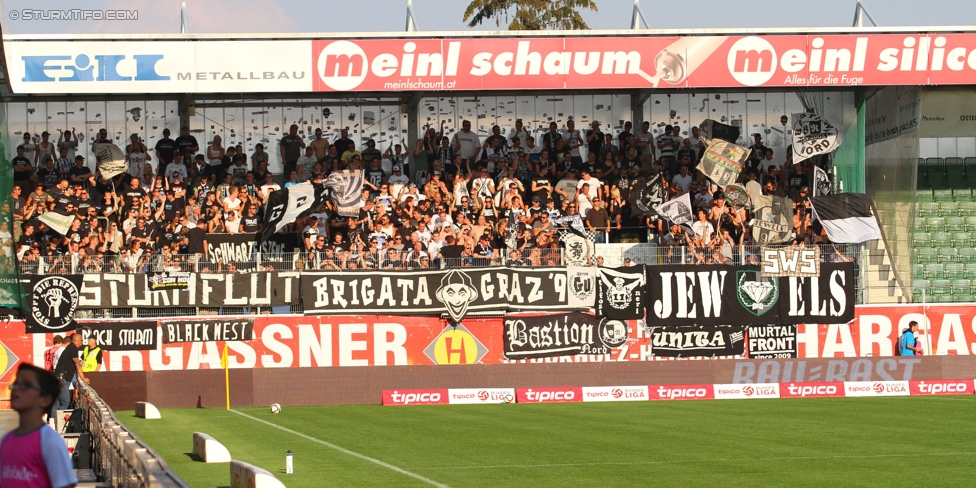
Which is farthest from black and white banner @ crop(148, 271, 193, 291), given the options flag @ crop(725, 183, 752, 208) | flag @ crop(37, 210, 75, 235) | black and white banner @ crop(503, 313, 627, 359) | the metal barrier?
the metal barrier

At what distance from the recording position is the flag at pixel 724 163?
32.4 meters

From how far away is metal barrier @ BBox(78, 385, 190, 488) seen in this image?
7090 millimetres

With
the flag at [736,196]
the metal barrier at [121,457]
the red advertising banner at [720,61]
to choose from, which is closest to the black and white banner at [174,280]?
the red advertising banner at [720,61]

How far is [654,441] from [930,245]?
19759mm

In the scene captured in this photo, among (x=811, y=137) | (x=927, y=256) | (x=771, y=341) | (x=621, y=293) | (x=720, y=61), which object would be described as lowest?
(x=771, y=341)

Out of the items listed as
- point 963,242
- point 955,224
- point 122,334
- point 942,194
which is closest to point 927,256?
point 963,242

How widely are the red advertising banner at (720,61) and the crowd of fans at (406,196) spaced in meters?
2.21

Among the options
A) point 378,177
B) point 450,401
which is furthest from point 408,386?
point 378,177

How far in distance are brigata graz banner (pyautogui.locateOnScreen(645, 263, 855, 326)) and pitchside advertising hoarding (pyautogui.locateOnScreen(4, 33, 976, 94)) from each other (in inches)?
205

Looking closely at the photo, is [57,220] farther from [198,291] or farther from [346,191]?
[346,191]

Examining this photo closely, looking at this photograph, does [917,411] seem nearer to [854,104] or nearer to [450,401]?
[450,401]

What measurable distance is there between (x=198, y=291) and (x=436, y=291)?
5595 mm

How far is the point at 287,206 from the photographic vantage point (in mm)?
30750

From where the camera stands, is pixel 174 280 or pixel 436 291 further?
pixel 436 291
